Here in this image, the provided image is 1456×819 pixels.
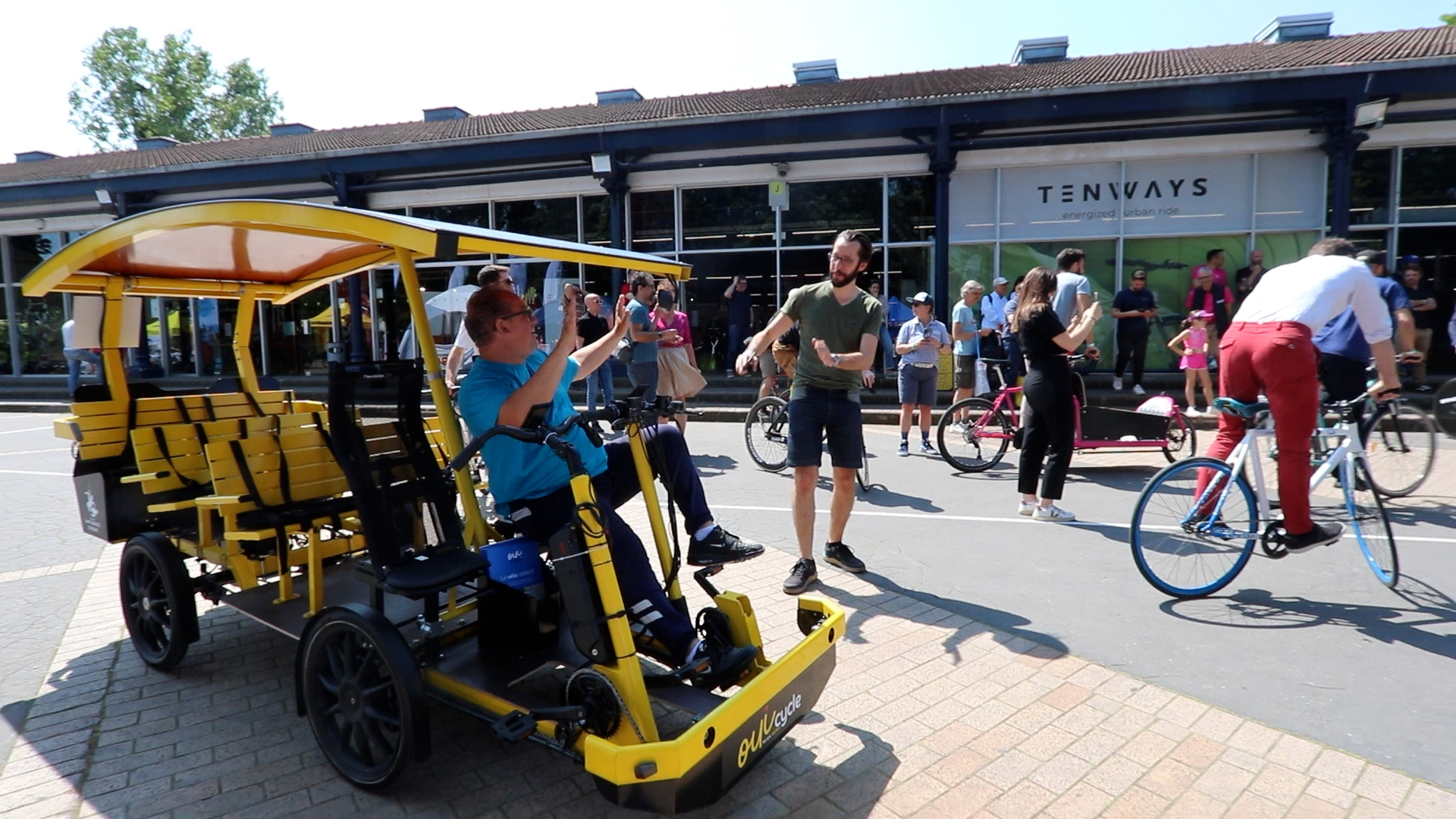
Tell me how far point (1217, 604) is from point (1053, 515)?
180 cm

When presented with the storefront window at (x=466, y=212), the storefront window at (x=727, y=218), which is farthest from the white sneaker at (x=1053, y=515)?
the storefront window at (x=466, y=212)

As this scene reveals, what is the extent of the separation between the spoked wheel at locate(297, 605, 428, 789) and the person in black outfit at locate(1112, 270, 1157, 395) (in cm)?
1175

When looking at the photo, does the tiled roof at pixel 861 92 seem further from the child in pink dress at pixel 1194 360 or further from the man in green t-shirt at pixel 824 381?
the man in green t-shirt at pixel 824 381

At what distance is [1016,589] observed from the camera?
4.84 m

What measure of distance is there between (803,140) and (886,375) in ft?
14.5

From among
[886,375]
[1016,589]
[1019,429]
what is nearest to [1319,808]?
[1016,589]

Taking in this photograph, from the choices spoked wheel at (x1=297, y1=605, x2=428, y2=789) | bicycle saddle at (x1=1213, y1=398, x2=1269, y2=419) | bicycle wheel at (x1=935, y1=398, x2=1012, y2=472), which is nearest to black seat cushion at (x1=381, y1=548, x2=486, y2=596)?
spoked wheel at (x1=297, y1=605, x2=428, y2=789)

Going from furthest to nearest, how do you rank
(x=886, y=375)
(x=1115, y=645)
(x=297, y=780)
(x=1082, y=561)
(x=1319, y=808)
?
1. (x=886, y=375)
2. (x=1082, y=561)
3. (x=1115, y=645)
4. (x=297, y=780)
5. (x=1319, y=808)

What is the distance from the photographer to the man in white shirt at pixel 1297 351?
→ 14.5ft

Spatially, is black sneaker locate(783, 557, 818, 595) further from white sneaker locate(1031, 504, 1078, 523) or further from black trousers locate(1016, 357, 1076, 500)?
white sneaker locate(1031, 504, 1078, 523)

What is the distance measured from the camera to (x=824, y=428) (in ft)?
16.3

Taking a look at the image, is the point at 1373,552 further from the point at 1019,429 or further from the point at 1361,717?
the point at 1019,429

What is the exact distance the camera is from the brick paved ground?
2799mm

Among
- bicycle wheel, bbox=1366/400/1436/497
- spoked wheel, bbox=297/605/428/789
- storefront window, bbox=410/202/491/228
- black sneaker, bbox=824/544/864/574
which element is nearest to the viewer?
spoked wheel, bbox=297/605/428/789
